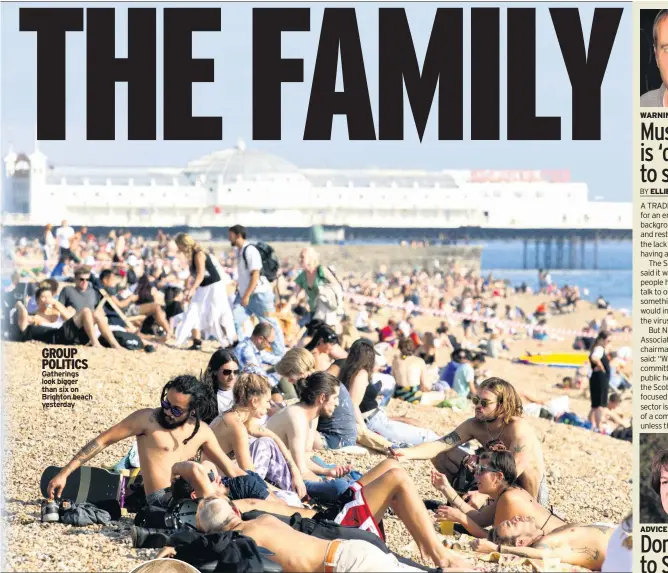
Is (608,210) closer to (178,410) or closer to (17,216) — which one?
(17,216)

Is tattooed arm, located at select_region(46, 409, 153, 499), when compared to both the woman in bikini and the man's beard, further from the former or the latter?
the woman in bikini

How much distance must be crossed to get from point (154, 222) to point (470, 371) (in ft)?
178

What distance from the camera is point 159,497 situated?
→ 388 cm

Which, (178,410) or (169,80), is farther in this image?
(169,80)

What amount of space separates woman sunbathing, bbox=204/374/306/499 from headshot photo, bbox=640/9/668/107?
1.61 metres

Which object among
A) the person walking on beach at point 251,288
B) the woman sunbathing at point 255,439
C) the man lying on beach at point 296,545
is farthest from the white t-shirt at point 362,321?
the man lying on beach at point 296,545

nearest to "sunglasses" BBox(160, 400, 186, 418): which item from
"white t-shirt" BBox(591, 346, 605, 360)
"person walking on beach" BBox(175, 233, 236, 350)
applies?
"person walking on beach" BBox(175, 233, 236, 350)

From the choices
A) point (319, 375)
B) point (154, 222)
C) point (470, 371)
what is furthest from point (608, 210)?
point (319, 375)

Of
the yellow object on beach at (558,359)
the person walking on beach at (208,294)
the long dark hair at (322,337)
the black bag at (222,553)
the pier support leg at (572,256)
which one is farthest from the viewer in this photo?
the pier support leg at (572,256)

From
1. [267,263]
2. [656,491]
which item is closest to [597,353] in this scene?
[267,263]

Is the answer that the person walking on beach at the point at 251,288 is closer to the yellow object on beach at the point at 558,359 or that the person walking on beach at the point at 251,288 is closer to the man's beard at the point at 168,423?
the man's beard at the point at 168,423

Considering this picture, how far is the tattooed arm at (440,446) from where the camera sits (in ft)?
14.9

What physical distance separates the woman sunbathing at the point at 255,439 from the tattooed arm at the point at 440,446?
0.44 metres

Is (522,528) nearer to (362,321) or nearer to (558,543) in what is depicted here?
(558,543)
